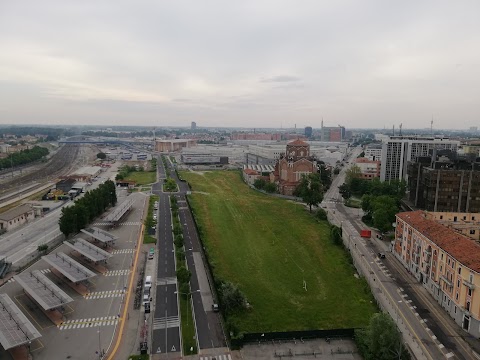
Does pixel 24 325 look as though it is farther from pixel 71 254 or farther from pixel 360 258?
pixel 360 258

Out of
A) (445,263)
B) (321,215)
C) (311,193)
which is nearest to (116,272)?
(445,263)

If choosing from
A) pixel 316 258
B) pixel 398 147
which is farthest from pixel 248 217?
pixel 398 147

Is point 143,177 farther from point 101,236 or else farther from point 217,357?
point 217,357

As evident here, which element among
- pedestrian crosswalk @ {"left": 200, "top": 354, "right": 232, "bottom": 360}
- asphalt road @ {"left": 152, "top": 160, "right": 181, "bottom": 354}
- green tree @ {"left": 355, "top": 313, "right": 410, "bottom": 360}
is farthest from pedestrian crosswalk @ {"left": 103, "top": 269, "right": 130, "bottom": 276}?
green tree @ {"left": 355, "top": 313, "right": 410, "bottom": 360}

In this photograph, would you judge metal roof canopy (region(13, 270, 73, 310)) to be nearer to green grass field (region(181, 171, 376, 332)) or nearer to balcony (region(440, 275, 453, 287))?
green grass field (region(181, 171, 376, 332))

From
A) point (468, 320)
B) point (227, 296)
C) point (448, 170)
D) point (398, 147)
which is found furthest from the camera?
point (398, 147)

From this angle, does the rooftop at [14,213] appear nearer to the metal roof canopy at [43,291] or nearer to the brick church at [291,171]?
the metal roof canopy at [43,291]
